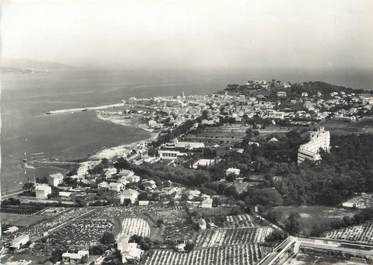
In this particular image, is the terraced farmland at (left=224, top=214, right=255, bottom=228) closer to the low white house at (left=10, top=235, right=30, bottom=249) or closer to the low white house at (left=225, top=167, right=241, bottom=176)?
the low white house at (left=225, top=167, right=241, bottom=176)

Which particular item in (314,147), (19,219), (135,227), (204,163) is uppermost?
(314,147)

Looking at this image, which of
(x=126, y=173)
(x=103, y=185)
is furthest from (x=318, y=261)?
(x=126, y=173)

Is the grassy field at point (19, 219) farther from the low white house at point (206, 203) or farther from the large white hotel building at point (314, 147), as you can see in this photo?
the large white hotel building at point (314, 147)

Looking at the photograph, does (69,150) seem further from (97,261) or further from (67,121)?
(97,261)

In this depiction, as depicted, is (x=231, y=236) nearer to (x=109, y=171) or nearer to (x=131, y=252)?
(x=131, y=252)

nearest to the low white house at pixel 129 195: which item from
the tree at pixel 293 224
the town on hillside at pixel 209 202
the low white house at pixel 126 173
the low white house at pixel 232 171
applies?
the town on hillside at pixel 209 202

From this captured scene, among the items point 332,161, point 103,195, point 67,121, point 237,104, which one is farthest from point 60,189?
point 237,104

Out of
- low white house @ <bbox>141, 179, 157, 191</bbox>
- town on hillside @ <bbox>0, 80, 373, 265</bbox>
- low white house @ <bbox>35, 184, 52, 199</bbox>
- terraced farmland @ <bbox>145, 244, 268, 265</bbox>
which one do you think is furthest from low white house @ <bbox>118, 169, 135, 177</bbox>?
terraced farmland @ <bbox>145, 244, 268, 265</bbox>
